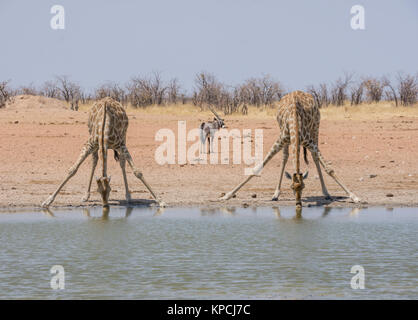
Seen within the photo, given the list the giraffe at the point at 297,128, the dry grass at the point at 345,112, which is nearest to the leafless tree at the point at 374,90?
the dry grass at the point at 345,112

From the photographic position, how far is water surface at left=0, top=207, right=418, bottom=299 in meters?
7.93

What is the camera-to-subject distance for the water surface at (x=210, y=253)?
793cm

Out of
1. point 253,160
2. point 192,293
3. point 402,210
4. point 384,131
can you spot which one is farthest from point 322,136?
point 192,293

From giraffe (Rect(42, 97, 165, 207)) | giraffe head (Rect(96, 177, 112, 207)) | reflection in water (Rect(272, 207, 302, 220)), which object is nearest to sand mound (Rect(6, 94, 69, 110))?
giraffe (Rect(42, 97, 165, 207))

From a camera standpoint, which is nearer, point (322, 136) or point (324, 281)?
point (324, 281)

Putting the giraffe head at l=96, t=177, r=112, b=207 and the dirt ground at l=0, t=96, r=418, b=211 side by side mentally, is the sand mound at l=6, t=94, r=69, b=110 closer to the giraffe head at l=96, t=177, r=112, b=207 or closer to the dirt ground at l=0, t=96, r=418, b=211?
the dirt ground at l=0, t=96, r=418, b=211

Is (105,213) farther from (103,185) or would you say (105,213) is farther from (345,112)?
(345,112)

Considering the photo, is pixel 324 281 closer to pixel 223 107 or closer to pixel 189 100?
pixel 223 107

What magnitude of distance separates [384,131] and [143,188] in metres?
12.9

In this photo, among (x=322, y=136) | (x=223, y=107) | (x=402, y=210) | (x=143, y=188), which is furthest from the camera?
(x=223, y=107)

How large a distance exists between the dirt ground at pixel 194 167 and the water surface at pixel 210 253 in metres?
1.81

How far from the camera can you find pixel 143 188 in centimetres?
1717
